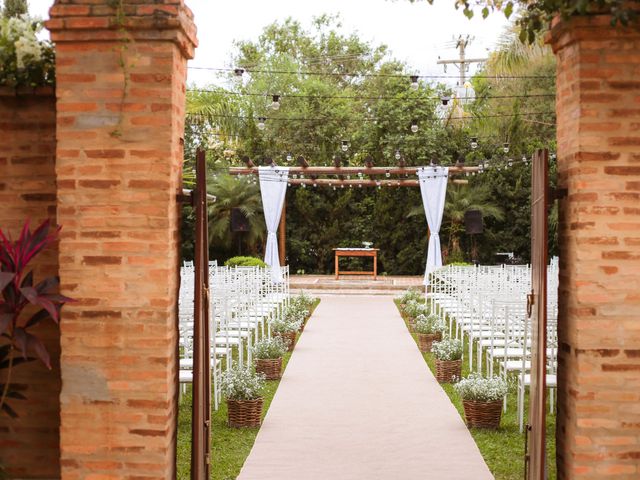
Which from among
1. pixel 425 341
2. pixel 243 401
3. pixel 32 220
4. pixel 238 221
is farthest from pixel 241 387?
pixel 238 221

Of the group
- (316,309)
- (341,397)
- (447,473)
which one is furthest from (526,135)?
(447,473)

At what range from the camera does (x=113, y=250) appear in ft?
12.8

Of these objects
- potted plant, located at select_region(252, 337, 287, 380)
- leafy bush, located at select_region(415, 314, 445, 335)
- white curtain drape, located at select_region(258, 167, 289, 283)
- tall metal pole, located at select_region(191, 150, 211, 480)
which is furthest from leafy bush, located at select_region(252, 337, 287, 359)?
white curtain drape, located at select_region(258, 167, 289, 283)

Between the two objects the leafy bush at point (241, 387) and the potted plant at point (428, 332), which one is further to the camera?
the potted plant at point (428, 332)

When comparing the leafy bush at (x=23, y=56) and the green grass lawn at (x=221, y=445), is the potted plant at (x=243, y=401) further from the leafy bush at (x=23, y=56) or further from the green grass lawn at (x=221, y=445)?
the leafy bush at (x=23, y=56)

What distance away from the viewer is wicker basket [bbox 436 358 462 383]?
780 cm

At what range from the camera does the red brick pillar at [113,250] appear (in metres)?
3.88

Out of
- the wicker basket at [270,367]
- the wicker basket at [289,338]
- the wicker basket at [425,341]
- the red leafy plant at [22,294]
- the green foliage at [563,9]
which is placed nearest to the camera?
the green foliage at [563,9]

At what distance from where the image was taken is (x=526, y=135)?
20547mm

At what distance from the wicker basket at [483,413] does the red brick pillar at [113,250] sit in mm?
2808

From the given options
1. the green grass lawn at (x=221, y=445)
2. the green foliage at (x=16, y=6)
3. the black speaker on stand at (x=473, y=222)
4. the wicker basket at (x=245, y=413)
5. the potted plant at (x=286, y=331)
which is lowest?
the green grass lawn at (x=221, y=445)

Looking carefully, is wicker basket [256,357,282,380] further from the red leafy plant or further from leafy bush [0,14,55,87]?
leafy bush [0,14,55,87]

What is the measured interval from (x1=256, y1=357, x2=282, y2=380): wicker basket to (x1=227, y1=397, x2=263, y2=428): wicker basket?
1.88 m

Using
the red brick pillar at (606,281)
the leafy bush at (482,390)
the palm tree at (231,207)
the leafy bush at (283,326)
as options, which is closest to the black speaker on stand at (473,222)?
the palm tree at (231,207)
